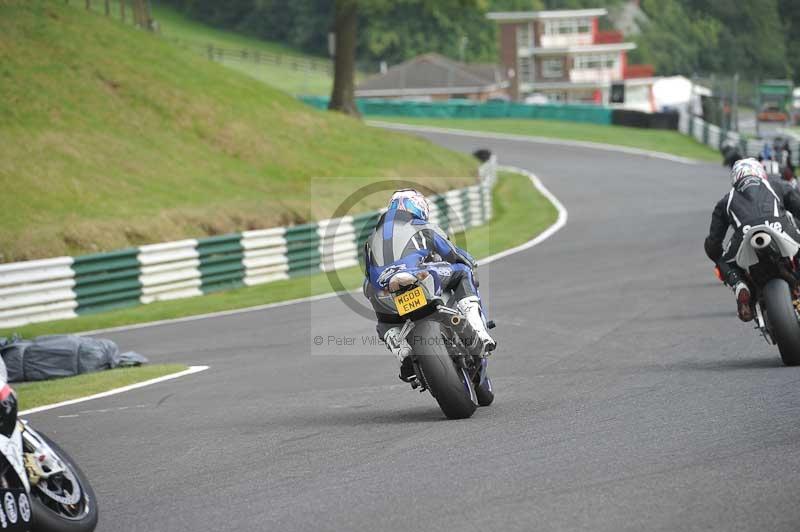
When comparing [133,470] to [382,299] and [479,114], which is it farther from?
[479,114]

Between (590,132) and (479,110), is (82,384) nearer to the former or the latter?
(590,132)

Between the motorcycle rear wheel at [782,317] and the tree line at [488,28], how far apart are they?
3269cm

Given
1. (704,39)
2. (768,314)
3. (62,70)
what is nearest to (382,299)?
(768,314)

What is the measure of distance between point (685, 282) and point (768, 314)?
8542 mm

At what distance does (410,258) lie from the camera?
834 cm

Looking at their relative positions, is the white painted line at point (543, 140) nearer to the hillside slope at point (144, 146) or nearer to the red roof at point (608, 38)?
the hillside slope at point (144, 146)

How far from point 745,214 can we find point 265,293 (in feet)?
36.3

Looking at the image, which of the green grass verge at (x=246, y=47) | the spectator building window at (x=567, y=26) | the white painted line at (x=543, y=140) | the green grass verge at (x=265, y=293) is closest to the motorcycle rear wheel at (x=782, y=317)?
the green grass verge at (x=265, y=293)

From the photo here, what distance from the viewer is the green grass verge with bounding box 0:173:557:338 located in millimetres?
17734

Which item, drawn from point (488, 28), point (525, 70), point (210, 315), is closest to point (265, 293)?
point (210, 315)

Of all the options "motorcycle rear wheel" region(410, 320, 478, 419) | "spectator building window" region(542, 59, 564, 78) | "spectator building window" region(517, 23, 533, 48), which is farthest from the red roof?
"motorcycle rear wheel" region(410, 320, 478, 419)

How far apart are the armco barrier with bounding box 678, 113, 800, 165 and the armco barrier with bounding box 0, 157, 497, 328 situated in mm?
19238

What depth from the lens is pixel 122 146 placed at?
2828 cm

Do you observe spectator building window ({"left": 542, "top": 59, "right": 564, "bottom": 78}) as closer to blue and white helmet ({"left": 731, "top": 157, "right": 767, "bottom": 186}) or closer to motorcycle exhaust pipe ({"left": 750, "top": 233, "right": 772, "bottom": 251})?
blue and white helmet ({"left": 731, "top": 157, "right": 767, "bottom": 186})
